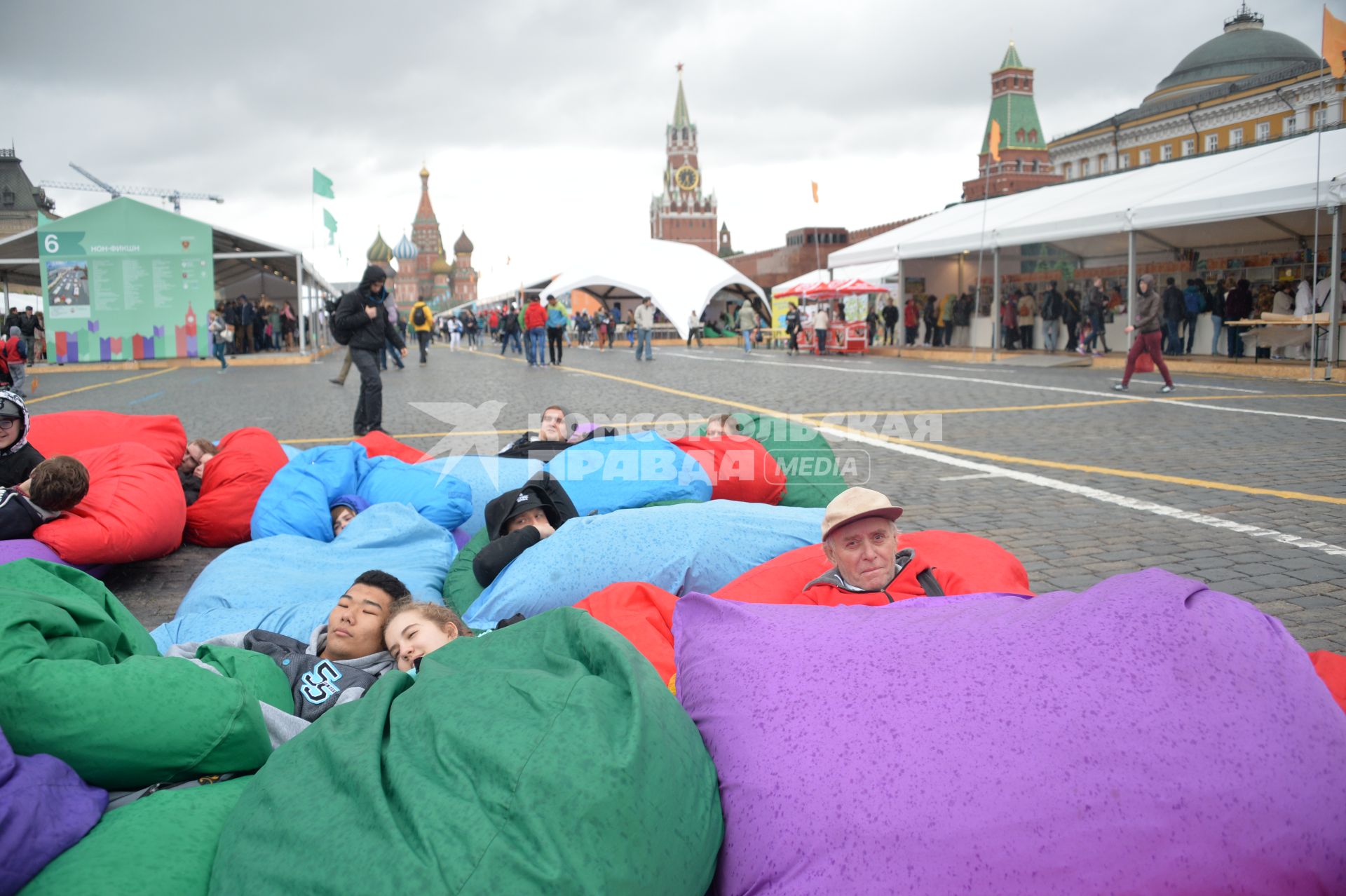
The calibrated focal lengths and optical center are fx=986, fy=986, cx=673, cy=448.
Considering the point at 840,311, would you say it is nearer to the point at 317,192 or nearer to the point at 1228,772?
the point at 317,192

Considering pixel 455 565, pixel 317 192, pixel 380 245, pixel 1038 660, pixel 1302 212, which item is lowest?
pixel 455 565

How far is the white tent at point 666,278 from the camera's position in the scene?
38969mm

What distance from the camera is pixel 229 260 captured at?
2909 centimetres

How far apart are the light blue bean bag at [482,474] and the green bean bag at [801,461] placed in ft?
4.22

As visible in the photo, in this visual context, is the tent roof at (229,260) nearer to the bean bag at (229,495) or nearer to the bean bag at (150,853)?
the bean bag at (229,495)

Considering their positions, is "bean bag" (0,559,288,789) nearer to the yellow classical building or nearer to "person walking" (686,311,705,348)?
"person walking" (686,311,705,348)

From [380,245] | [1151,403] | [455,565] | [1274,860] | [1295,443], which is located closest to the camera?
[1274,860]

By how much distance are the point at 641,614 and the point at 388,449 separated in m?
3.65

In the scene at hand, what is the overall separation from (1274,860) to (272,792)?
167 centimetres

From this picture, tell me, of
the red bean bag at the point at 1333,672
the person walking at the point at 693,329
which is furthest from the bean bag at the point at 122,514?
the person walking at the point at 693,329

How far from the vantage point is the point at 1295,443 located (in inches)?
301

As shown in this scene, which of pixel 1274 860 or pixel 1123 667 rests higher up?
pixel 1123 667

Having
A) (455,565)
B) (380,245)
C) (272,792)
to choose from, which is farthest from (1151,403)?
(380,245)

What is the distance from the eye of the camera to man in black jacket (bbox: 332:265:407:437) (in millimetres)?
9125
